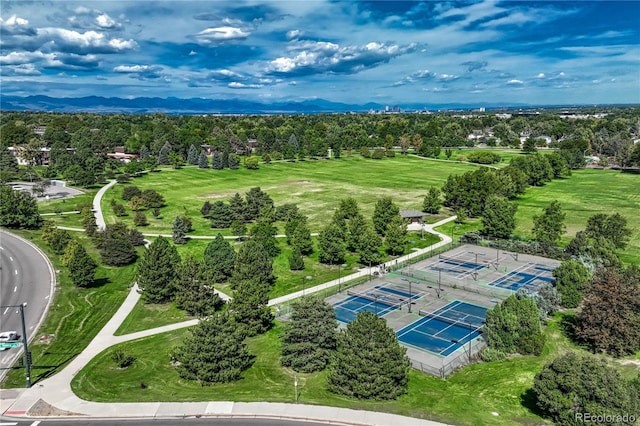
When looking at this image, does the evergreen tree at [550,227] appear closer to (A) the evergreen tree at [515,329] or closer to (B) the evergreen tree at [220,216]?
(A) the evergreen tree at [515,329]

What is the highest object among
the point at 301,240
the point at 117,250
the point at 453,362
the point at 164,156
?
the point at 164,156

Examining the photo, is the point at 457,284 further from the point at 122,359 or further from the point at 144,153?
the point at 144,153

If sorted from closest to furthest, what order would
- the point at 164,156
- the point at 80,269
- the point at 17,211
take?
the point at 80,269, the point at 17,211, the point at 164,156

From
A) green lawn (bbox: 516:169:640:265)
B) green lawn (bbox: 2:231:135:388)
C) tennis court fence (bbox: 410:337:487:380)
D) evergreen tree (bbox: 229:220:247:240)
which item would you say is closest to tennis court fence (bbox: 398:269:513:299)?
tennis court fence (bbox: 410:337:487:380)

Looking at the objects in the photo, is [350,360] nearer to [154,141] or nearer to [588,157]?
[154,141]

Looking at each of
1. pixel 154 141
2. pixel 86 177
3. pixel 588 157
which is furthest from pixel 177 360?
pixel 588 157

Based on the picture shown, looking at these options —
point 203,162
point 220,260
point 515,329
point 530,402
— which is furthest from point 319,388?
point 203,162

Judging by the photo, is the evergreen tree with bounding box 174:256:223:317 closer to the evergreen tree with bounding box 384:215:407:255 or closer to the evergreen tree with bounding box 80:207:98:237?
the evergreen tree with bounding box 384:215:407:255
